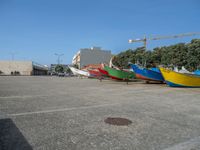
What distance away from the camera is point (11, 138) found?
12.8ft

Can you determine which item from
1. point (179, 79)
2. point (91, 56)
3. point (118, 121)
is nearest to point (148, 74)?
point (179, 79)

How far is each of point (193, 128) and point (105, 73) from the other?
80.0 feet

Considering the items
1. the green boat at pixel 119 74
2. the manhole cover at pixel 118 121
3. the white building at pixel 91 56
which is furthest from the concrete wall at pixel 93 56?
the manhole cover at pixel 118 121

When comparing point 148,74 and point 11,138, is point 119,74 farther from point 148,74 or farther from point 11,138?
point 11,138

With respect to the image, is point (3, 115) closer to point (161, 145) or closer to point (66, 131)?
point (66, 131)

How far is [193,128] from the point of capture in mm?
5051

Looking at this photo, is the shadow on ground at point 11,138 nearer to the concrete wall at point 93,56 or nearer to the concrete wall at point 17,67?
the concrete wall at point 17,67

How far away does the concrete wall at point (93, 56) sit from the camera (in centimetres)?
10550

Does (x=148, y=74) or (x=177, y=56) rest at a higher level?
(x=177, y=56)

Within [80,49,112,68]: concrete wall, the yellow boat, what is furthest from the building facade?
the yellow boat

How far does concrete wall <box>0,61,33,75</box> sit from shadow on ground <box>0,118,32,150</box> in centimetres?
7632

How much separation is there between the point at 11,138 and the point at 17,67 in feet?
270

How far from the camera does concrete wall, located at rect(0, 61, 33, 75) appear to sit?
7675cm

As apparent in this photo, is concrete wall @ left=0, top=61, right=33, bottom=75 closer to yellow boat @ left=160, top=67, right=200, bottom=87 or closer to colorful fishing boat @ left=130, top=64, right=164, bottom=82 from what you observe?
colorful fishing boat @ left=130, top=64, right=164, bottom=82
